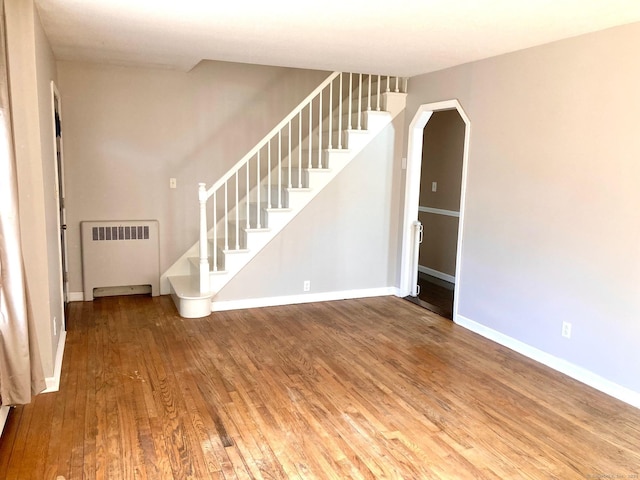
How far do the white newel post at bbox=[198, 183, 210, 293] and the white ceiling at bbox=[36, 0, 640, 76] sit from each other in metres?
1.25

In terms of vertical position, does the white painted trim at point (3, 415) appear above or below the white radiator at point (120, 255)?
below

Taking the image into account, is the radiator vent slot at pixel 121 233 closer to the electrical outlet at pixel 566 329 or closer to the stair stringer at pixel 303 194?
the stair stringer at pixel 303 194

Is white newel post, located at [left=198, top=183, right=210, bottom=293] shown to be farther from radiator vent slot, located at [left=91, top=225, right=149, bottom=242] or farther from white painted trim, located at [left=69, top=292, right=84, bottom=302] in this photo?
white painted trim, located at [left=69, top=292, right=84, bottom=302]

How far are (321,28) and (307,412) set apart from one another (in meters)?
2.50

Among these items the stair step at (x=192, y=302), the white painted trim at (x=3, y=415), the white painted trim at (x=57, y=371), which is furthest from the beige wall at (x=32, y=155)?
the stair step at (x=192, y=302)

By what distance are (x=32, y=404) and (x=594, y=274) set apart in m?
3.74

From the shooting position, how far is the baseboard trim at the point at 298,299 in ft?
16.4

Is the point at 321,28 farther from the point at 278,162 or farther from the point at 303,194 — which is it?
the point at 278,162

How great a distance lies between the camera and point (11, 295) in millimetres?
2547

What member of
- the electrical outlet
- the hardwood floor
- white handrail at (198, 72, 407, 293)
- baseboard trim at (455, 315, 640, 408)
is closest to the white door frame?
white handrail at (198, 72, 407, 293)

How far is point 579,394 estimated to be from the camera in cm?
332

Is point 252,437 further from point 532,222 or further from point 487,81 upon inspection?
point 487,81

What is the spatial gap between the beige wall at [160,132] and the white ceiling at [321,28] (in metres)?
0.65

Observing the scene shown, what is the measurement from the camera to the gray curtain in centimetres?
245
